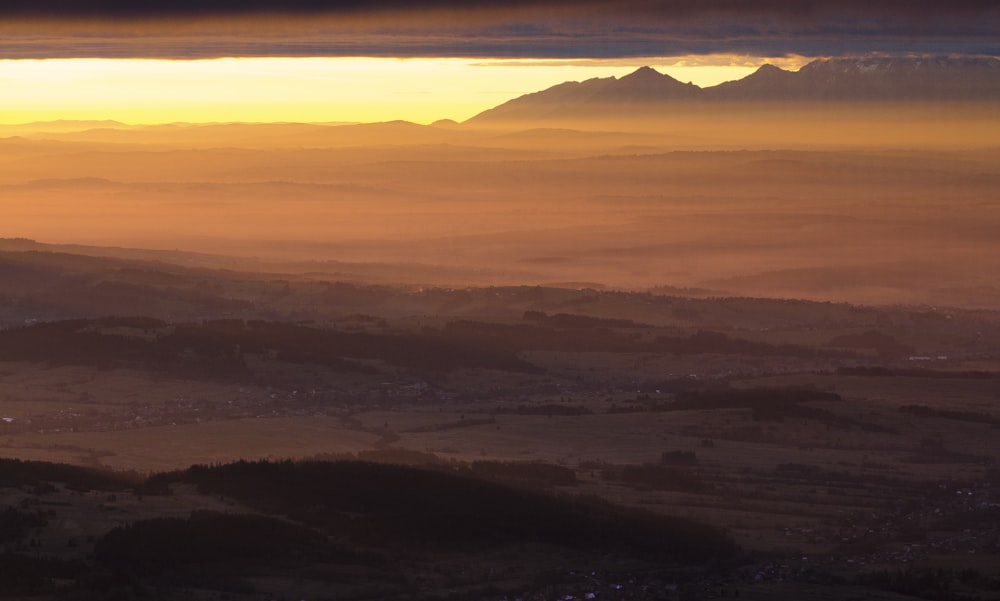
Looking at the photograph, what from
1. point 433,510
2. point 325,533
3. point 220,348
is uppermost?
point 220,348

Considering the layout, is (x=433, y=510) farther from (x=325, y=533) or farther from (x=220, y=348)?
(x=220, y=348)

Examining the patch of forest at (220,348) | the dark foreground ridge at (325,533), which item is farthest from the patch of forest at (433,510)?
the patch of forest at (220,348)

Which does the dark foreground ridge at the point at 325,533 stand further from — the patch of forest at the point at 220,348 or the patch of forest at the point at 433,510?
the patch of forest at the point at 220,348

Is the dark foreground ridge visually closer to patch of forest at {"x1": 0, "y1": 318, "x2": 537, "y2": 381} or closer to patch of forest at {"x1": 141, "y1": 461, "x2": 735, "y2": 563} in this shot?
patch of forest at {"x1": 141, "y1": 461, "x2": 735, "y2": 563}

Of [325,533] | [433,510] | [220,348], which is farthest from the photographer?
[220,348]

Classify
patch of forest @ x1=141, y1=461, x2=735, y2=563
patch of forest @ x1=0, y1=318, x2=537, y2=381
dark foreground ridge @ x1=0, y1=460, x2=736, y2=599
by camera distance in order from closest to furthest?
dark foreground ridge @ x1=0, y1=460, x2=736, y2=599
patch of forest @ x1=141, y1=461, x2=735, y2=563
patch of forest @ x1=0, y1=318, x2=537, y2=381

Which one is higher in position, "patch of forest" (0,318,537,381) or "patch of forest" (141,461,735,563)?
"patch of forest" (0,318,537,381)

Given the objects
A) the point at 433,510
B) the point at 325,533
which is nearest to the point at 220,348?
the point at 433,510

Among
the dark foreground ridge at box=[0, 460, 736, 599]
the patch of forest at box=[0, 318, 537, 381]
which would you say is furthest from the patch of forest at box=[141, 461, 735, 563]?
the patch of forest at box=[0, 318, 537, 381]

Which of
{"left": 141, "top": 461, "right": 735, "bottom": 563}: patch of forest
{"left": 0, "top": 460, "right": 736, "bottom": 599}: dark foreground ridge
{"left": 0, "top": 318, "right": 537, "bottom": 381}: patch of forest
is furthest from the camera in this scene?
{"left": 0, "top": 318, "right": 537, "bottom": 381}: patch of forest

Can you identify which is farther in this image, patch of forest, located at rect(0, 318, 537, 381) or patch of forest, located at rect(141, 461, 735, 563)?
patch of forest, located at rect(0, 318, 537, 381)

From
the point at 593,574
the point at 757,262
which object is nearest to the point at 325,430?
the point at 593,574
